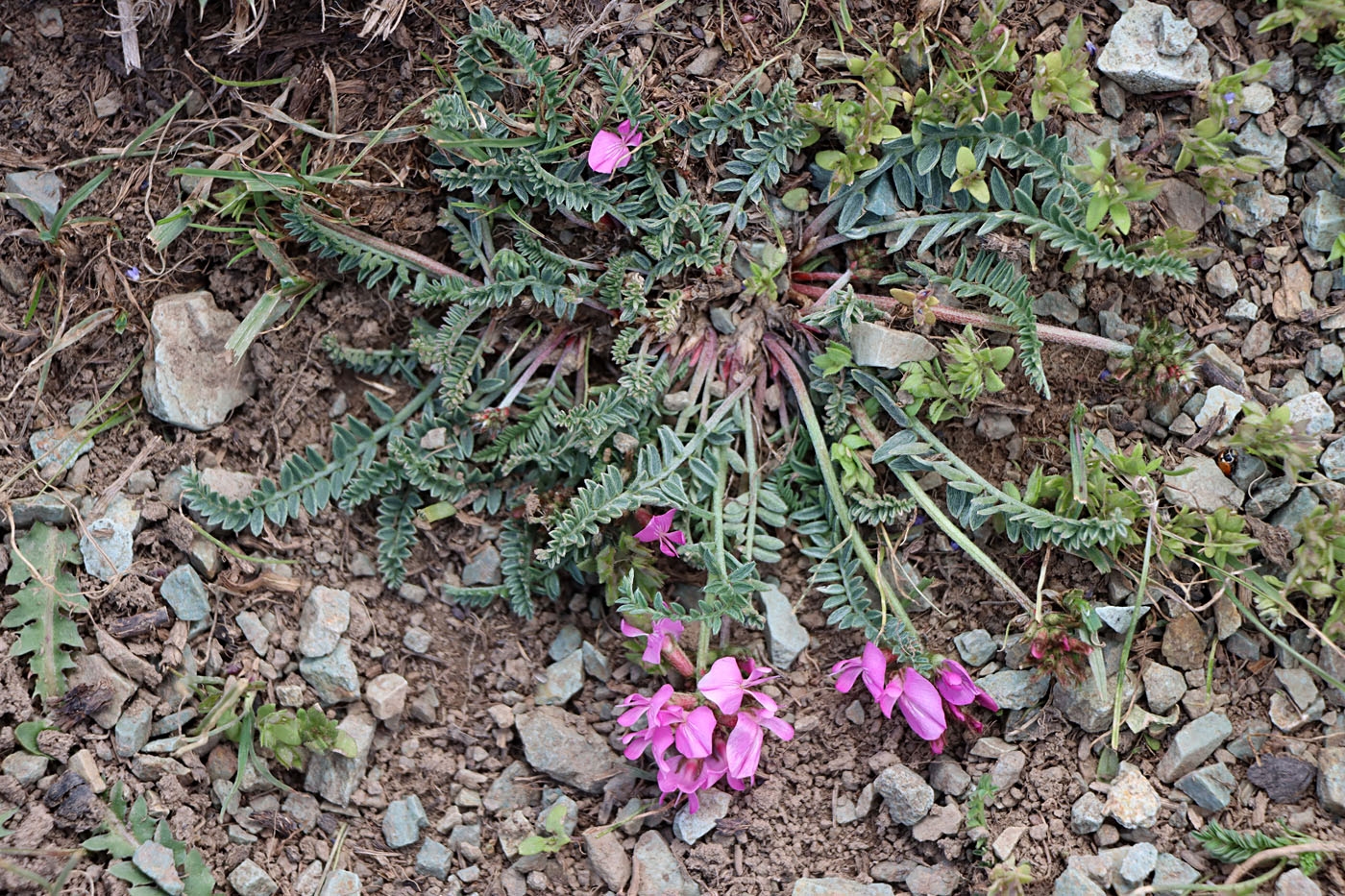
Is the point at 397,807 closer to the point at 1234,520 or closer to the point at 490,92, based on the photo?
the point at 490,92

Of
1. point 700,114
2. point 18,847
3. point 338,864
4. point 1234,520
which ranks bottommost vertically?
point 338,864

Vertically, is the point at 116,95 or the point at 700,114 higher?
the point at 700,114

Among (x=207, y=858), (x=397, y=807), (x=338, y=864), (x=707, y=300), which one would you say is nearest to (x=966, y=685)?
(x=707, y=300)

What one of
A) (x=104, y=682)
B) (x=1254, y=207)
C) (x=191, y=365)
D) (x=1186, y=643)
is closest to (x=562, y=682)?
(x=104, y=682)

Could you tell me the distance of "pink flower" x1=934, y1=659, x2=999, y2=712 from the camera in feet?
9.40

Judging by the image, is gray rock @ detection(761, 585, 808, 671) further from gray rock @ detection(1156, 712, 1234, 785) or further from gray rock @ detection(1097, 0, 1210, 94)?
gray rock @ detection(1097, 0, 1210, 94)

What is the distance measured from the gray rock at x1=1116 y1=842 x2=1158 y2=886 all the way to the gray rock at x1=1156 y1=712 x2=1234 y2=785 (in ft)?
0.74

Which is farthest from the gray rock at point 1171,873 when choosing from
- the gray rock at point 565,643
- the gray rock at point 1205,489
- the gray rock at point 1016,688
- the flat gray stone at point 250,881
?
the flat gray stone at point 250,881

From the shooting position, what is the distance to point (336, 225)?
10.2ft

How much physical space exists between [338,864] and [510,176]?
2.16 m

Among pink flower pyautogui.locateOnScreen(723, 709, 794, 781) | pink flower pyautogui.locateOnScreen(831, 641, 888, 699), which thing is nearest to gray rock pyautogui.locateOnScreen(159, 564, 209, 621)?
pink flower pyautogui.locateOnScreen(723, 709, 794, 781)

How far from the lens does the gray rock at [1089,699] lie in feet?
9.32

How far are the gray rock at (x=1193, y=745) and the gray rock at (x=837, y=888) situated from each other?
34.9 inches

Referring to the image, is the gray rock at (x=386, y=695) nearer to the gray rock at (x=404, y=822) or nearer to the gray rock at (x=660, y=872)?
the gray rock at (x=404, y=822)
